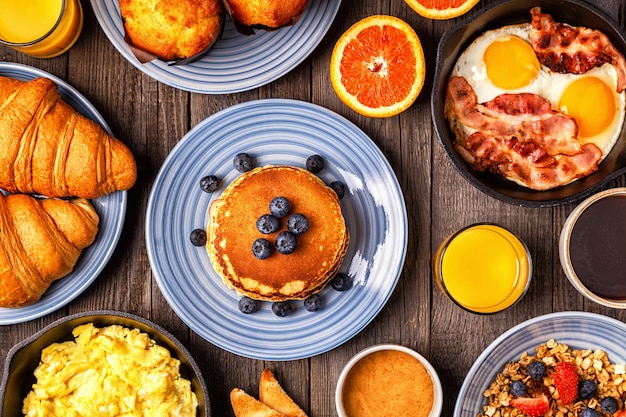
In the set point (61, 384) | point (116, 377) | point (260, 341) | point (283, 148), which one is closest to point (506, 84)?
point (283, 148)

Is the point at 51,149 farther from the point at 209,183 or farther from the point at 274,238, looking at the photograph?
the point at 274,238

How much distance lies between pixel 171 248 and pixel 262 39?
Result: 0.81 metres

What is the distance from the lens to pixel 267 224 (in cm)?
224

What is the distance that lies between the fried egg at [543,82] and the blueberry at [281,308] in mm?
977

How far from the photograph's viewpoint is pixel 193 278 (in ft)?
8.15

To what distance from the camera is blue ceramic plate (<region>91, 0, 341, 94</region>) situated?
242 cm

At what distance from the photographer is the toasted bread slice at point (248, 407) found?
8.13 feet

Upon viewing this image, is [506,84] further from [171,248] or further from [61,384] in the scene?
[61,384]

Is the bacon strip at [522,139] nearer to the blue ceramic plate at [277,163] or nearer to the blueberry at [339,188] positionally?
the blue ceramic plate at [277,163]

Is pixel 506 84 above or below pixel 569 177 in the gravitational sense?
above

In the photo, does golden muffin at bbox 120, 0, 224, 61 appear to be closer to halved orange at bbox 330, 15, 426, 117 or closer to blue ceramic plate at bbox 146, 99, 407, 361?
blue ceramic plate at bbox 146, 99, 407, 361

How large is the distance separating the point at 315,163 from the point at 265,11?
543 mm

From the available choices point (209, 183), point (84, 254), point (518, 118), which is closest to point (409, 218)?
point (518, 118)

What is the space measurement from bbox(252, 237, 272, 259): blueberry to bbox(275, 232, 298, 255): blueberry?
32 millimetres
